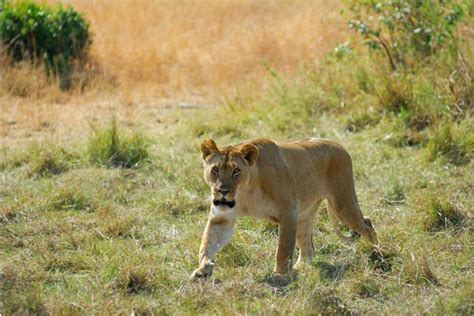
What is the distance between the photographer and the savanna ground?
5031 mm

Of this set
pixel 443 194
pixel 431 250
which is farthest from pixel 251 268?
pixel 443 194

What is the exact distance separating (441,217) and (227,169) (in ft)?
6.46

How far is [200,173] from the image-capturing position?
7.75 metres

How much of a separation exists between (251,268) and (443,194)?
2.24m

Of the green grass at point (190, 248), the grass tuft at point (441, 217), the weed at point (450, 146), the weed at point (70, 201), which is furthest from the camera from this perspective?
the weed at point (450, 146)

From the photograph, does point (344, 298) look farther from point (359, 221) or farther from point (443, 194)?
point (443, 194)

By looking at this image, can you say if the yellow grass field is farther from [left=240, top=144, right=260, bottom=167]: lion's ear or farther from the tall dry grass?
[left=240, top=144, right=260, bottom=167]: lion's ear

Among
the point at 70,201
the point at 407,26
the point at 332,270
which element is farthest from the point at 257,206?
the point at 407,26

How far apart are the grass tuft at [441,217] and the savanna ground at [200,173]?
11mm

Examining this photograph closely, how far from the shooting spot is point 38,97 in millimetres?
11055

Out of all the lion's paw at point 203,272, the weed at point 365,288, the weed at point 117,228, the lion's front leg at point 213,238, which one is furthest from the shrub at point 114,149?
the weed at point 365,288

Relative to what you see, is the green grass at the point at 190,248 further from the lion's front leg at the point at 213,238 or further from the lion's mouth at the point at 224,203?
the lion's mouth at the point at 224,203

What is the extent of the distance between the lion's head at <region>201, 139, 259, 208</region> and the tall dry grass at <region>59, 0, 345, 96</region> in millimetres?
6148

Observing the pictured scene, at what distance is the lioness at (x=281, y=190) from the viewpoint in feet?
16.9
